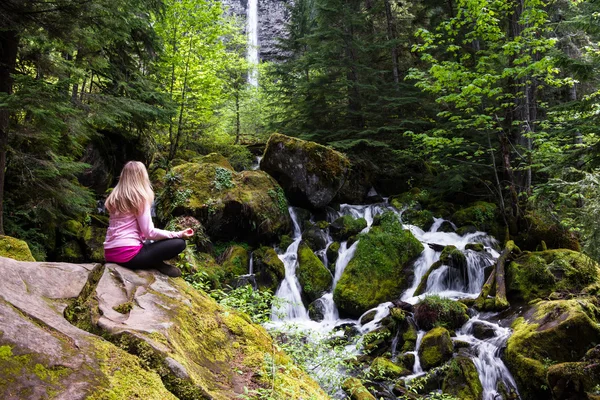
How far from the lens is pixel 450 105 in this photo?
1634cm

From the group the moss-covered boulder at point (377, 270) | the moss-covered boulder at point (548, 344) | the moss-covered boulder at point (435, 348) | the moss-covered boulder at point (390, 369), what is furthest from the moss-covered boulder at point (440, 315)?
the moss-covered boulder at point (377, 270)

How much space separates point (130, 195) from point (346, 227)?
9740mm

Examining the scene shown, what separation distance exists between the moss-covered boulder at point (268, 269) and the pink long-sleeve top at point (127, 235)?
22.2ft

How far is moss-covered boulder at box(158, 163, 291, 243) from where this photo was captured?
37.3 feet

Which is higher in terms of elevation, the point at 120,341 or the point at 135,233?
the point at 135,233

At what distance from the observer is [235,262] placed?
35.6 feet

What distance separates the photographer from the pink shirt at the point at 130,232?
362cm

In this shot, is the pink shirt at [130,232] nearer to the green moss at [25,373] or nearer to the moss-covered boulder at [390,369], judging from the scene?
the green moss at [25,373]

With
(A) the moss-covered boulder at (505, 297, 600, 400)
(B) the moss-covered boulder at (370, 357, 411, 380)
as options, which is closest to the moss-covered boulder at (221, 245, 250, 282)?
(B) the moss-covered boulder at (370, 357, 411, 380)

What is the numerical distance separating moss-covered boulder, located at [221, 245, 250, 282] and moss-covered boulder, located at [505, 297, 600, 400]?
22.7ft

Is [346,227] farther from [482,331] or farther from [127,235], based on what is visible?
[127,235]

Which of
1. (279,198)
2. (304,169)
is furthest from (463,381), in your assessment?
(304,169)

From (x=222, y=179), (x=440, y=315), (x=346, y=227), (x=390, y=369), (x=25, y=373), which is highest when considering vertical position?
(x=222, y=179)

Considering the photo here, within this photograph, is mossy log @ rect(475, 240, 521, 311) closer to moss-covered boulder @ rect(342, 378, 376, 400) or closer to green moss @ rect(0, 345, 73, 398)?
moss-covered boulder @ rect(342, 378, 376, 400)
